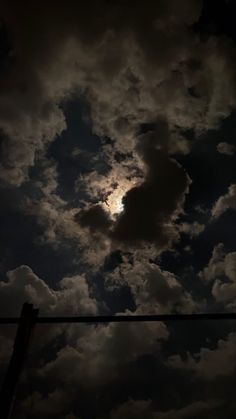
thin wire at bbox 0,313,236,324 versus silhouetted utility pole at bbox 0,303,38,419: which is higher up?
thin wire at bbox 0,313,236,324

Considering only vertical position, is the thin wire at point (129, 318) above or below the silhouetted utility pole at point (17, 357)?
above

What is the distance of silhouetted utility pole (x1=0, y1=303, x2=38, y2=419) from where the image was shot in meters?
6.11

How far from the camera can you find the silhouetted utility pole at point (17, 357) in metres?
6.11

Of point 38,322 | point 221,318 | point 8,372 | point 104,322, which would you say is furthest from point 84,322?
point 221,318

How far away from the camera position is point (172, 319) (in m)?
7.29

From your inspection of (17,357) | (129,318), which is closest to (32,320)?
(17,357)

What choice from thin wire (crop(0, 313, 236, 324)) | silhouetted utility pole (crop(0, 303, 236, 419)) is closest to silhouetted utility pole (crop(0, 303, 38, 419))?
silhouetted utility pole (crop(0, 303, 236, 419))

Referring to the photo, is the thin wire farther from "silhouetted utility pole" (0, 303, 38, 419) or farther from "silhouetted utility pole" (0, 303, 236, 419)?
"silhouetted utility pole" (0, 303, 38, 419)

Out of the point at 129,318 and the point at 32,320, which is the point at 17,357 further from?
the point at 129,318

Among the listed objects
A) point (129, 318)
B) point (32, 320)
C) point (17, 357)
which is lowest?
point (17, 357)

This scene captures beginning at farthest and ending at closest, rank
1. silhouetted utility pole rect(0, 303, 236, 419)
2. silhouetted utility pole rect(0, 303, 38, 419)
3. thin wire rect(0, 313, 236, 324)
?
thin wire rect(0, 313, 236, 324) < silhouetted utility pole rect(0, 303, 236, 419) < silhouetted utility pole rect(0, 303, 38, 419)

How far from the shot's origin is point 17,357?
679 cm

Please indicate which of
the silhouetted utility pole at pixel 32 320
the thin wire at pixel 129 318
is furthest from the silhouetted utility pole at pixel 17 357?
the thin wire at pixel 129 318

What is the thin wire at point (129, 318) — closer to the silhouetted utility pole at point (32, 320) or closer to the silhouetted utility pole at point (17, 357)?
the silhouetted utility pole at point (32, 320)
